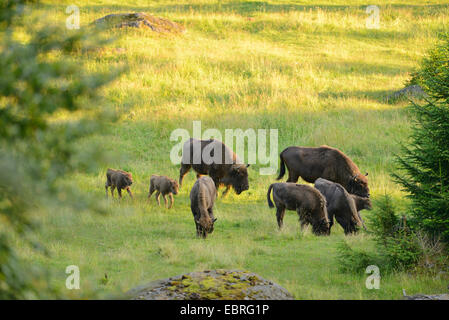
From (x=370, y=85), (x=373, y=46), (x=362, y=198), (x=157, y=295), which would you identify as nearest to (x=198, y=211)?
(x=362, y=198)

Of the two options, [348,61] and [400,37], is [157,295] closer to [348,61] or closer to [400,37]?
[348,61]

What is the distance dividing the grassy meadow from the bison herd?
1.58ft

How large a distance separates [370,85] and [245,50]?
779 cm

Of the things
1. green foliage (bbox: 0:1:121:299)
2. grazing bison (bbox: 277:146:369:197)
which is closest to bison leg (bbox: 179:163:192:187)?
grazing bison (bbox: 277:146:369:197)

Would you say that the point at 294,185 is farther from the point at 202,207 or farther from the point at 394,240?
the point at 394,240

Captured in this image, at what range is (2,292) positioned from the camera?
10.2 ft

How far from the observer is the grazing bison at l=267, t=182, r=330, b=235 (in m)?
14.0

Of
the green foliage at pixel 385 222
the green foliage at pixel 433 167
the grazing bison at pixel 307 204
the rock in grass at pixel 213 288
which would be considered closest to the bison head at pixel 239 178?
the grazing bison at pixel 307 204

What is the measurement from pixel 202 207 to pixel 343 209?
3380 millimetres

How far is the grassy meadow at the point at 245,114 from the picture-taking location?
34.8ft

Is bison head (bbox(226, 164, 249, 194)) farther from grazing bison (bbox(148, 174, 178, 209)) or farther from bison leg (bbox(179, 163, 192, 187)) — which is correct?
grazing bison (bbox(148, 174, 178, 209))

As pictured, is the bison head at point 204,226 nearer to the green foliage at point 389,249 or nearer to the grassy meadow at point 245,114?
the grassy meadow at point 245,114

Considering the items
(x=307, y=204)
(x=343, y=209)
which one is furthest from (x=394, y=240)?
(x=343, y=209)

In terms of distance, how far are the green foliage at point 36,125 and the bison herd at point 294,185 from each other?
→ 1043 cm
